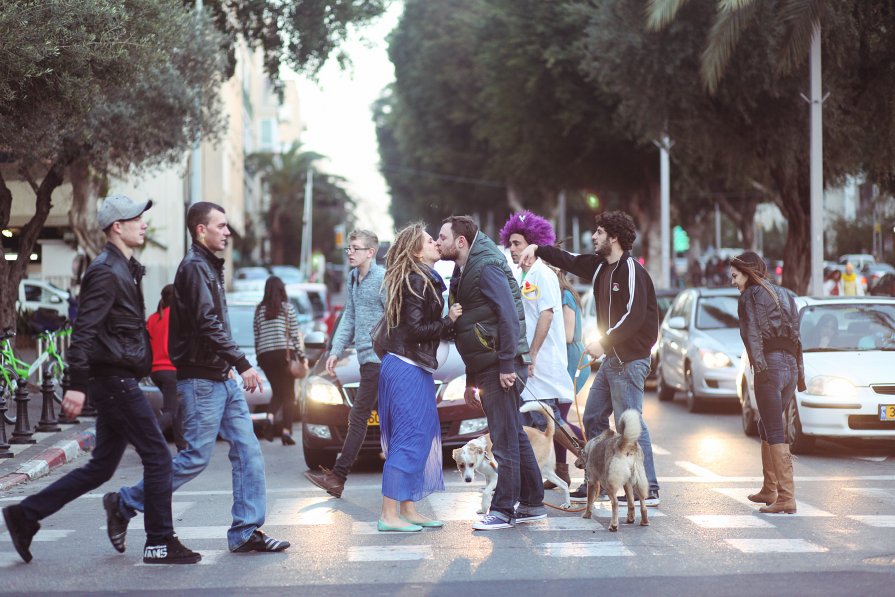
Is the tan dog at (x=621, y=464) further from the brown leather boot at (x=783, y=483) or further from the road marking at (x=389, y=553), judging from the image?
the road marking at (x=389, y=553)

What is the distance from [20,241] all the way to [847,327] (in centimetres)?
1148

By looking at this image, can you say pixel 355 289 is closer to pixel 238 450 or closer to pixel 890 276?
pixel 238 450

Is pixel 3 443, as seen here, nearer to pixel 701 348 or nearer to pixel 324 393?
pixel 324 393

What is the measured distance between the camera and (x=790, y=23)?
19.2 metres

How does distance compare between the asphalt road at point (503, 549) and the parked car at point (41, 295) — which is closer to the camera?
the asphalt road at point (503, 549)

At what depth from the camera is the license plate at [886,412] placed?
11.9m

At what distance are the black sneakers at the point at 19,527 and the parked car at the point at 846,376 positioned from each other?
6579 millimetres

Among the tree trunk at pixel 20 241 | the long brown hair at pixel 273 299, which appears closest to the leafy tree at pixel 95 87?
the tree trunk at pixel 20 241

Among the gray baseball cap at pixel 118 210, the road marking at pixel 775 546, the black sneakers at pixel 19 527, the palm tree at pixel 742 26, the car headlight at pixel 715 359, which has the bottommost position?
the road marking at pixel 775 546

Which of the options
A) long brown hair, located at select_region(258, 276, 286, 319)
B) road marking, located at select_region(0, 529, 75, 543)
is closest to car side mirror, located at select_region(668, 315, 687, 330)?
long brown hair, located at select_region(258, 276, 286, 319)

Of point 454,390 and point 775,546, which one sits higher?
point 454,390

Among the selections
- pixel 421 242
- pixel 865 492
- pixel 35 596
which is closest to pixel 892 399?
pixel 865 492

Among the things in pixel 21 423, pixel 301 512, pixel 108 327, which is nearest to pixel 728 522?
pixel 301 512

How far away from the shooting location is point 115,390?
7008 mm
